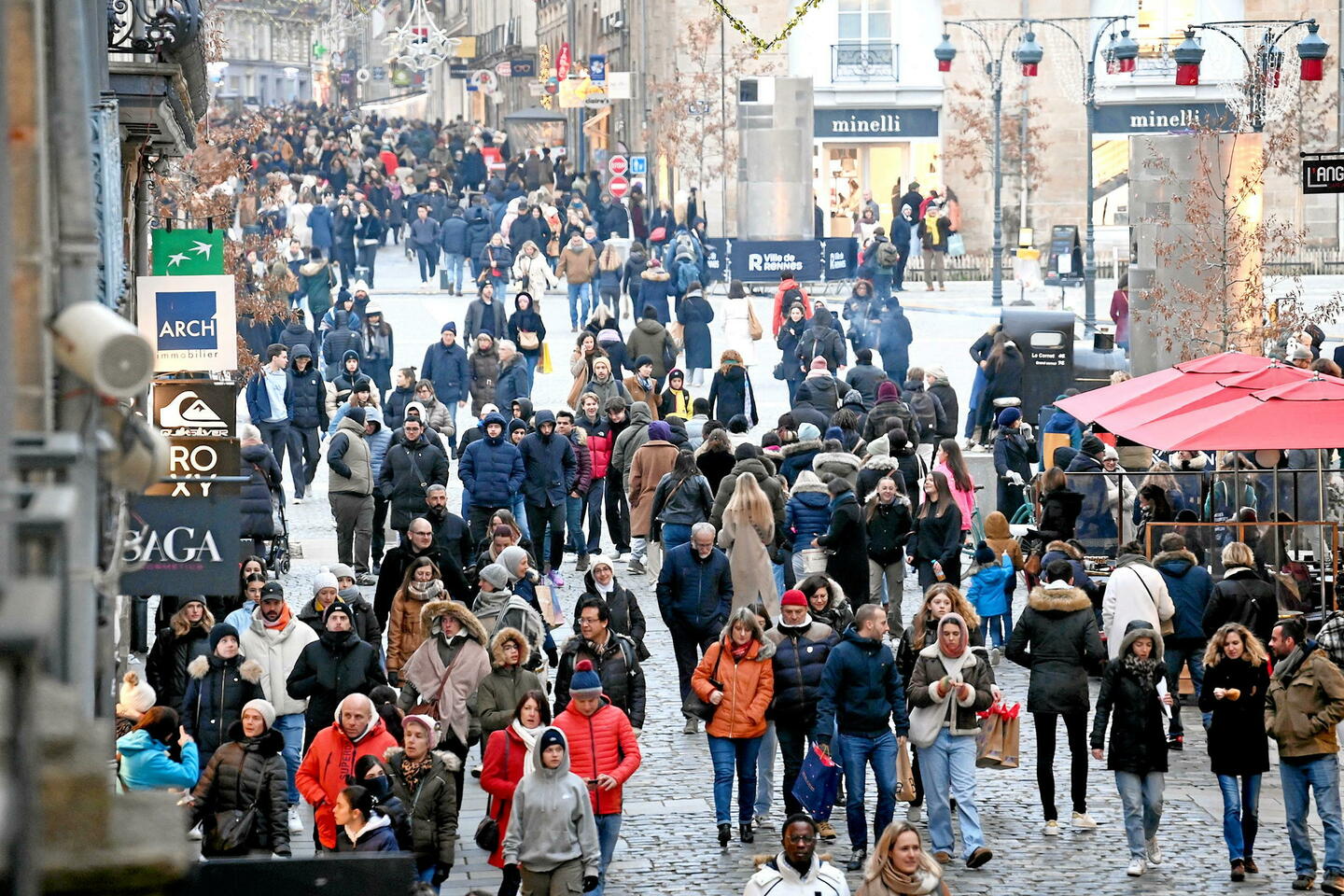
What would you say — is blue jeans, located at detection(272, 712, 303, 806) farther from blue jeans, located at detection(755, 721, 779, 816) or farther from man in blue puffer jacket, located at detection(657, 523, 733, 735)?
man in blue puffer jacket, located at detection(657, 523, 733, 735)

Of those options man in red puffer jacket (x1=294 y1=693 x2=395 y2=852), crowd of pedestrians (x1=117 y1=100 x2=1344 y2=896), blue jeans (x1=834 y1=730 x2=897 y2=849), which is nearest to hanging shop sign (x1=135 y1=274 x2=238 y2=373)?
crowd of pedestrians (x1=117 y1=100 x2=1344 y2=896)

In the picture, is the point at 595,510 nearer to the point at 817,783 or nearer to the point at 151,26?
the point at 151,26

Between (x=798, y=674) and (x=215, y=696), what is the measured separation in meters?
3.09

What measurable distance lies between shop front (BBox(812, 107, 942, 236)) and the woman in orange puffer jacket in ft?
150

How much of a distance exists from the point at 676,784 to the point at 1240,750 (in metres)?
3.46

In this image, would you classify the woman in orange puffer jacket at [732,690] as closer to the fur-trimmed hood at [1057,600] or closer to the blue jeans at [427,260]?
the fur-trimmed hood at [1057,600]

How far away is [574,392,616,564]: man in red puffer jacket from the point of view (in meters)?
20.9

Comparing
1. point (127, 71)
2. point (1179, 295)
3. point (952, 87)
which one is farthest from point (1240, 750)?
point (952, 87)

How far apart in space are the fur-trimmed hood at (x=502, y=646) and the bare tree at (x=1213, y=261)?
14.0 m

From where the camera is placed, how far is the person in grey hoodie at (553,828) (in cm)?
1053

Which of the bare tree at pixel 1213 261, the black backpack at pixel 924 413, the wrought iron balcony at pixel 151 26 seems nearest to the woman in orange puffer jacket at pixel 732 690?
the wrought iron balcony at pixel 151 26

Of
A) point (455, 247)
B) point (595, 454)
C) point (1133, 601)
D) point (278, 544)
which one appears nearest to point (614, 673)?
point (1133, 601)

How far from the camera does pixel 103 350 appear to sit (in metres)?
4.34

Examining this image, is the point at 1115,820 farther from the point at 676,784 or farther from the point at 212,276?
the point at 212,276
